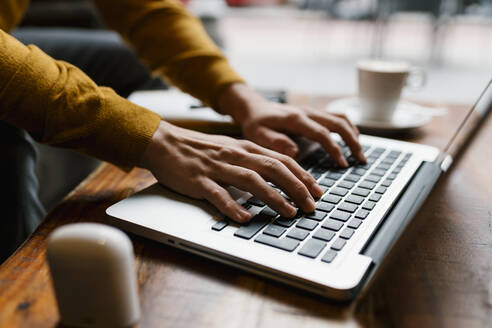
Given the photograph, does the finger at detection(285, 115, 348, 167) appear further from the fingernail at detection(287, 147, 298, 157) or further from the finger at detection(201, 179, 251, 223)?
the finger at detection(201, 179, 251, 223)

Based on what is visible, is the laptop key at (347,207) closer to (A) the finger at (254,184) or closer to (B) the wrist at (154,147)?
(A) the finger at (254,184)

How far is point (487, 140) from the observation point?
80 cm

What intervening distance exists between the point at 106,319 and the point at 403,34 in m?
6.22

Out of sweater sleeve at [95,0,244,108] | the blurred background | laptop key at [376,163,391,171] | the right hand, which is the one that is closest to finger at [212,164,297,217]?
the right hand

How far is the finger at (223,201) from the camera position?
0.43 meters

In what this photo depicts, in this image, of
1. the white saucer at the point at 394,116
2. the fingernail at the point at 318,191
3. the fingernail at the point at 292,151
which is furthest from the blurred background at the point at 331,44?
the fingernail at the point at 318,191

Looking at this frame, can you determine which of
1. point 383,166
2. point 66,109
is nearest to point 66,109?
point 66,109

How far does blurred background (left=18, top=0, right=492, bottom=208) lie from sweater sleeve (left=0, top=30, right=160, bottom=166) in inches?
20.2

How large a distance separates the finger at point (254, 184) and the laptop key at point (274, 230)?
2 cm

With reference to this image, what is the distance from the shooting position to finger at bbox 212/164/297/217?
1.45ft

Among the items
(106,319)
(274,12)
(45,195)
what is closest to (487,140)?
(106,319)

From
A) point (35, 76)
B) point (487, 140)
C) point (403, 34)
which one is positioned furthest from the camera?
point (403, 34)

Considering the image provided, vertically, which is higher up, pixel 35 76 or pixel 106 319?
pixel 35 76

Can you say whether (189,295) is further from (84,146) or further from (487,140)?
(487,140)
